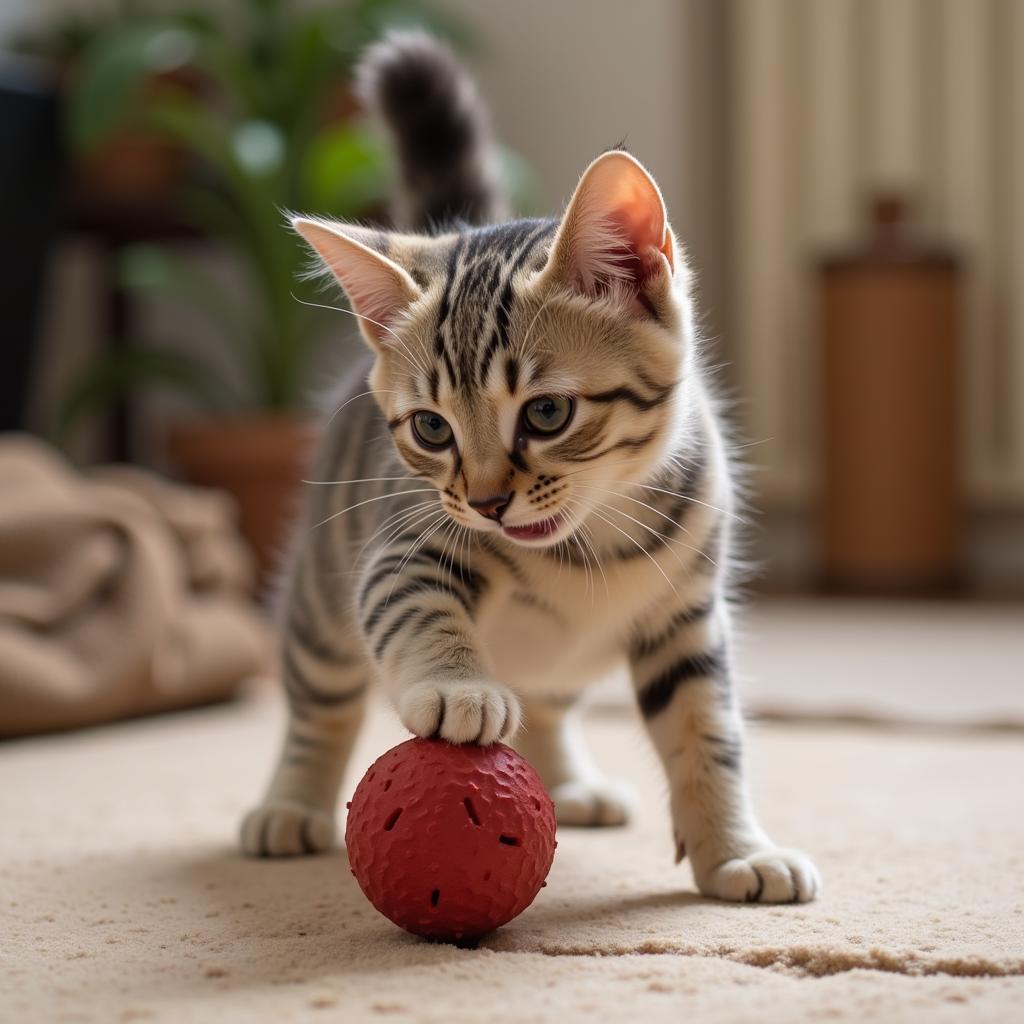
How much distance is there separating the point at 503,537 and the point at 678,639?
207 millimetres

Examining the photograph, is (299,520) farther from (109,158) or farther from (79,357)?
(79,357)

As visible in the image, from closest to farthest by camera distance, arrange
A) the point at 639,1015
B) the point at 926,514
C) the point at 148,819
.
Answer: the point at 639,1015, the point at 148,819, the point at 926,514

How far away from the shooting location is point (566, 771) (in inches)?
63.2

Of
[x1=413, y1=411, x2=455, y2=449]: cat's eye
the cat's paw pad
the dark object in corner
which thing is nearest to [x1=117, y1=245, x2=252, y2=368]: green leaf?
the dark object in corner

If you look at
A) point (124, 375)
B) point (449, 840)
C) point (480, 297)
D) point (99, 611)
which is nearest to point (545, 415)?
point (480, 297)

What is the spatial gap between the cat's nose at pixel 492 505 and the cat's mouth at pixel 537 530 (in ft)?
0.05

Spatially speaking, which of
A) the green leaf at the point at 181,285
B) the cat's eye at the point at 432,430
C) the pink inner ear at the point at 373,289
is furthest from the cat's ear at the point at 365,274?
the green leaf at the point at 181,285

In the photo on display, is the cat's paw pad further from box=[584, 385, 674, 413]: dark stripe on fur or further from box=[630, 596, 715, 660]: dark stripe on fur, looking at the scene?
box=[584, 385, 674, 413]: dark stripe on fur

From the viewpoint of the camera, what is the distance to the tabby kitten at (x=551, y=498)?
1139 mm

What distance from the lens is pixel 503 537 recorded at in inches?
47.3

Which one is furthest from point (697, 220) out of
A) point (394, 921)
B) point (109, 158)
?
point (394, 921)

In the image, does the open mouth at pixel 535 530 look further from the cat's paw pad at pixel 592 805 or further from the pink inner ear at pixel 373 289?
the cat's paw pad at pixel 592 805

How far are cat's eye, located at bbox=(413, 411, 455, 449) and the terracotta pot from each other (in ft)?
6.58

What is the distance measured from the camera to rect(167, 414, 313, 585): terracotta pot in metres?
3.21
